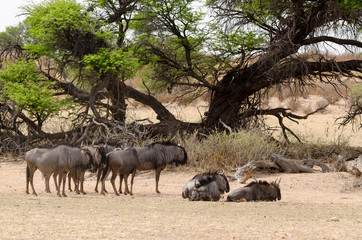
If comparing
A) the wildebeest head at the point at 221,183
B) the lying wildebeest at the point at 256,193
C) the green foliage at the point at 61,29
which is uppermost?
the green foliage at the point at 61,29

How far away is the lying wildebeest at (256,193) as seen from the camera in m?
10.1

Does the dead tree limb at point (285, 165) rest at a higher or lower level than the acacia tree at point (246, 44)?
lower

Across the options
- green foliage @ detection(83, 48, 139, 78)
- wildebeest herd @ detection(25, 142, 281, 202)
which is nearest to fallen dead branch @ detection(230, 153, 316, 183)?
wildebeest herd @ detection(25, 142, 281, 202)

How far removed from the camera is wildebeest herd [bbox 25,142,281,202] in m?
10.2

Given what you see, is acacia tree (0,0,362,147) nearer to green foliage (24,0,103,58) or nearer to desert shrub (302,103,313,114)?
green foliage (24,0,103,58)

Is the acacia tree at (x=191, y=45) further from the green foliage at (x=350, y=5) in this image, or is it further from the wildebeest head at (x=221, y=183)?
the wildebeest head at (x=221, y=183)

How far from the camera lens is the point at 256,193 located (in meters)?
10.3

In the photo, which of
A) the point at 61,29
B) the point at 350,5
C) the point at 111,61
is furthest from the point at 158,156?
the point at 350,5

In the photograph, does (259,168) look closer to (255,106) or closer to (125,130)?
(125,130)

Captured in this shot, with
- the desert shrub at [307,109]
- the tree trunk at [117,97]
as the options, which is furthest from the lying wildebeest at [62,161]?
the desert shrub at [307,109]

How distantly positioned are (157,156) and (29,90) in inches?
312

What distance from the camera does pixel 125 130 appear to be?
17.0m

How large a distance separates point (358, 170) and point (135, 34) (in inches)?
413

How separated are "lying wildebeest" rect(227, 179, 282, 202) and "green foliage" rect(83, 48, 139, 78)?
27.7 feet
